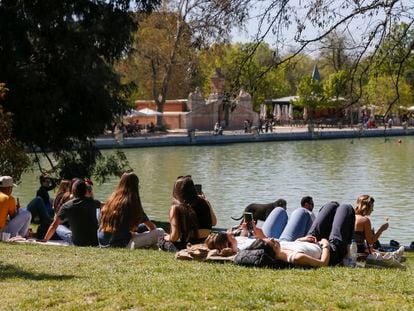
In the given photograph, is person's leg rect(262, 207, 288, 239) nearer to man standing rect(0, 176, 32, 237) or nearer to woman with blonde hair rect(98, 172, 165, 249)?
woman with blonde hair rect(98, 172, 165, 249)

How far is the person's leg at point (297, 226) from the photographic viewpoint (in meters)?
8.93

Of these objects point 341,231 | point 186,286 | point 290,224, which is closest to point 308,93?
point 290,224

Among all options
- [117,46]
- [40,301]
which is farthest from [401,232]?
[40,301]

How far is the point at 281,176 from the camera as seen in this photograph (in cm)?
3153

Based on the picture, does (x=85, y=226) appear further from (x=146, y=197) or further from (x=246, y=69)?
(x=146, y=197)

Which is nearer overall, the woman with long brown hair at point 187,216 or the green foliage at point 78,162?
the woman with long brown hair at point 187,216

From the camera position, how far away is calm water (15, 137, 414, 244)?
21750mm

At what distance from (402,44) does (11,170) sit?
652cm

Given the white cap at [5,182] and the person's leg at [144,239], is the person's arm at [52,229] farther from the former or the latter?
the person's leg at [144,239]

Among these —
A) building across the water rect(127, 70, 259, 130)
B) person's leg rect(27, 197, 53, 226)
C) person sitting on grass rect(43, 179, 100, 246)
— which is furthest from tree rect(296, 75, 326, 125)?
person sitting on grass rect(43, 179, 100, 246)

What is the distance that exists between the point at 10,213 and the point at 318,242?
4307mm

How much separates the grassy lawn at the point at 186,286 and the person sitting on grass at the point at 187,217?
925mm

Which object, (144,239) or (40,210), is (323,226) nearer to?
(144,239)

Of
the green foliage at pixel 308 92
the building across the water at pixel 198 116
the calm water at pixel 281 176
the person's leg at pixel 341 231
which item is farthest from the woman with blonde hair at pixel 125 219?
the green foliage at pixel 308 92
